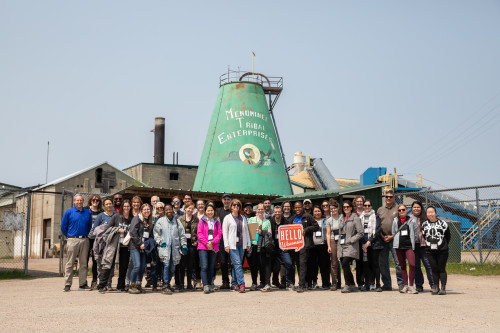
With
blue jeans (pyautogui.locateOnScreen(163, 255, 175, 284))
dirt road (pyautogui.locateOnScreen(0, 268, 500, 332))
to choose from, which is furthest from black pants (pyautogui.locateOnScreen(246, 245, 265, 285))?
blue jeans (pyautogui.locateOnScreen(163, 255, 175, 284))

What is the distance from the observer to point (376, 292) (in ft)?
32.2

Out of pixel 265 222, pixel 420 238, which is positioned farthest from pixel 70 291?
pixel 420 238

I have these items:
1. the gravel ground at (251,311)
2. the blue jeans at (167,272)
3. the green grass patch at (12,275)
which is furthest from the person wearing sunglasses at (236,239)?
the green grass patch at (12,275)

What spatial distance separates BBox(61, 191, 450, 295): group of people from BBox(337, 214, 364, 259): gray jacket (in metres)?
0.02

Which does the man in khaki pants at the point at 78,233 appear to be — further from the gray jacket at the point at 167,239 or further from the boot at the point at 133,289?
the gray jacket at the point at 167,239

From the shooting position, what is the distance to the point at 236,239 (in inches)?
395

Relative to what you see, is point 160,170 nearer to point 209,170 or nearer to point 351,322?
point 209,170

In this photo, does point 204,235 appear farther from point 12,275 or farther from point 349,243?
point 12,275

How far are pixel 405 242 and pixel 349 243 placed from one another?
94 cm

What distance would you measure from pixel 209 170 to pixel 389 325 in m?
19.1

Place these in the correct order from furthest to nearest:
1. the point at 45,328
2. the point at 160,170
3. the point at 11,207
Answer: the point at 160,170 < the point at 11,207 < the point at 45,328

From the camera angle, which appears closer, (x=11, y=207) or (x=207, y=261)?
(x=207, y=261)

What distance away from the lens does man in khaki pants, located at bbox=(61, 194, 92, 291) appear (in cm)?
1044

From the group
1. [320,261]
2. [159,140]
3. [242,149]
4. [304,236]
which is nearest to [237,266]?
[304,236]
